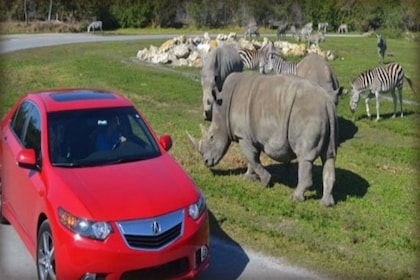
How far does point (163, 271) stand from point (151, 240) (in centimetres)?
35

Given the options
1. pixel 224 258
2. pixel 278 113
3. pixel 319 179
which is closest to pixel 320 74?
pixel 319 179

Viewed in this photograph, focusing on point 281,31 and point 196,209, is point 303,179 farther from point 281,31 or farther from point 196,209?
point 281,31

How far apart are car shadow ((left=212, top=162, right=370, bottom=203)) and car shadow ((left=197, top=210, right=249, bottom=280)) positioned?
224 cm

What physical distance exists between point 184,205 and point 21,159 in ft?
5.44

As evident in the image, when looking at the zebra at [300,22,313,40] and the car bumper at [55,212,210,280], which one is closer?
the car bumper at [55,212,210,280]

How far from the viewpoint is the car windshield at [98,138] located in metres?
6.74

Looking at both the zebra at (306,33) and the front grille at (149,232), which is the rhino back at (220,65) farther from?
the zebra at (306,33)

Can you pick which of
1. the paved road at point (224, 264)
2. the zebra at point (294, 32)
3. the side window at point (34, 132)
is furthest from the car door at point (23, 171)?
the zebra at point (294, 32)

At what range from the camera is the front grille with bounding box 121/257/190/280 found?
581cm

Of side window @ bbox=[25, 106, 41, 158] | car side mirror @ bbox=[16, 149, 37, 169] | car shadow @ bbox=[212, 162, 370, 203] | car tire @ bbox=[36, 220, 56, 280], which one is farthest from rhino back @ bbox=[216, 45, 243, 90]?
car tire @ bbox=[36, 220, 56, 280]

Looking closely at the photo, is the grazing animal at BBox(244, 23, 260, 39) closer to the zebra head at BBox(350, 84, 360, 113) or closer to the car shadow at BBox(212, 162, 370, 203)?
the zebra head at BBox(350, 84, 360, 113)

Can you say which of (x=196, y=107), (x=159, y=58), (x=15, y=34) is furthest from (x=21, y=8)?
(x=196, y=107)

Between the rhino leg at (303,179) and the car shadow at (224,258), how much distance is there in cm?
163

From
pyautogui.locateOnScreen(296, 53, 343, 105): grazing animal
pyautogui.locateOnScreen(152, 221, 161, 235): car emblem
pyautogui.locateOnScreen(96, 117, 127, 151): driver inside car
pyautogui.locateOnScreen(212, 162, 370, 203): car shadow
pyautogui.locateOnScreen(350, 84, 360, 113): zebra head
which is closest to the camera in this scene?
pyautogui.locateOnScreen(152, 221, 161, 235): car emblem
